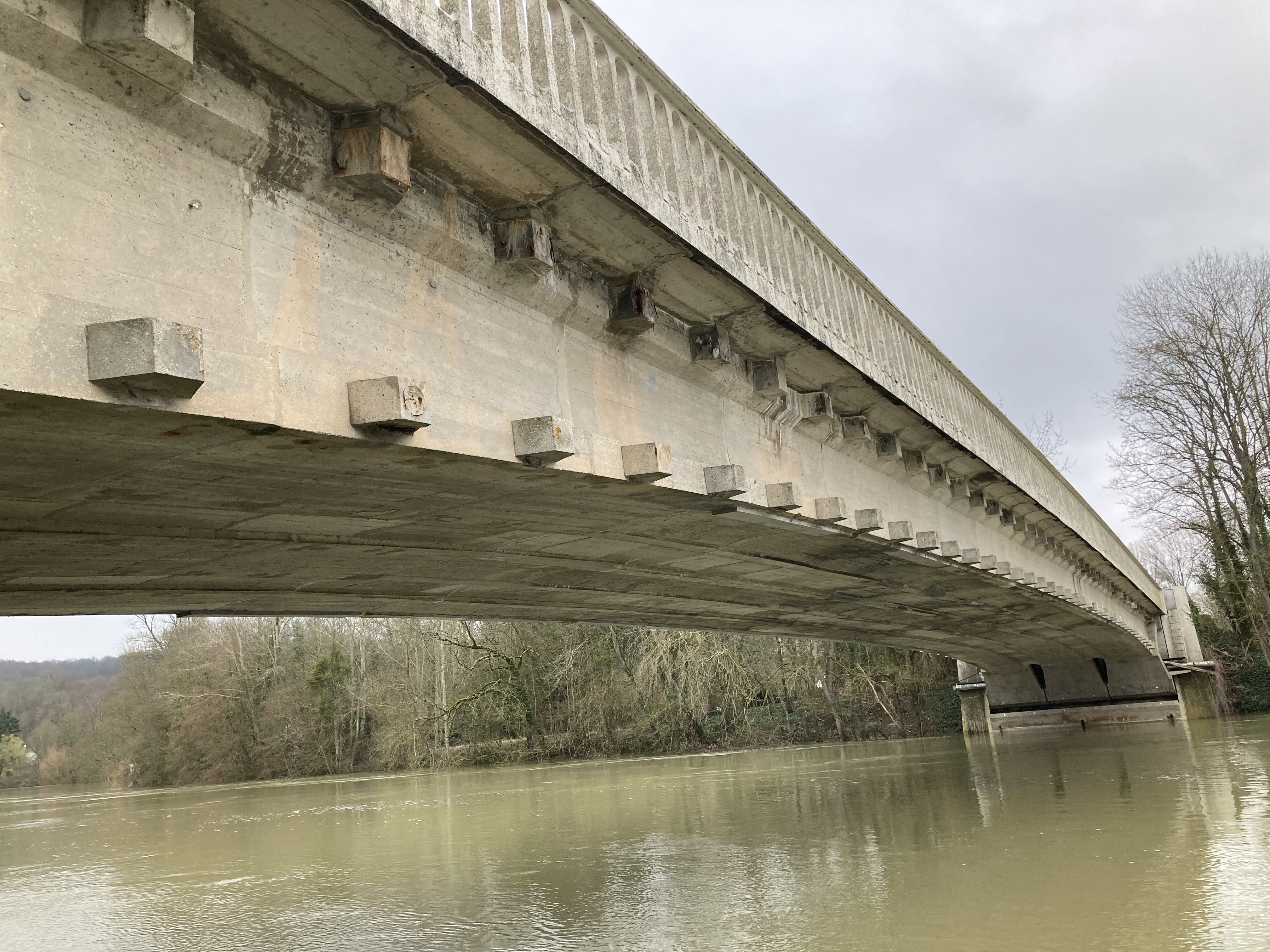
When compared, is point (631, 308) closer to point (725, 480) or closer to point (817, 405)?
point (725, 480)

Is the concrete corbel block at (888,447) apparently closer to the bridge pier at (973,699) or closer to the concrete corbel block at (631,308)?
the concrete corbel block at (631,308)

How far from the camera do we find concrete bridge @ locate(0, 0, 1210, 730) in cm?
381

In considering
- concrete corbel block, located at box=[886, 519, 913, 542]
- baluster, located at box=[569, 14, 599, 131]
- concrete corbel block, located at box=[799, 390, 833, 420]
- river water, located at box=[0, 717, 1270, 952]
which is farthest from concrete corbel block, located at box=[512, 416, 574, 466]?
concrete corbel block, located at box=[886, 519, 913, 542]

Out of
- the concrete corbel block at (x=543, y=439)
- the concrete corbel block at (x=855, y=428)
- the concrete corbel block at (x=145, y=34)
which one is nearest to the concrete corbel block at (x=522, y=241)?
the concrete corbel block at (x=543, y=439)

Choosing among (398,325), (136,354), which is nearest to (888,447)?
(398,325)

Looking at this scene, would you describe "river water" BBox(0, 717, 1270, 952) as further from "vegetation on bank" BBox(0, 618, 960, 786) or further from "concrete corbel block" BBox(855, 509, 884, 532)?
"vegetation on bank" BBox(0, 618, 960, 786)

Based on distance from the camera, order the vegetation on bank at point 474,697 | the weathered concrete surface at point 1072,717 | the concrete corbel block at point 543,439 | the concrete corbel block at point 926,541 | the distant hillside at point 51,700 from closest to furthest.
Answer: the concrete corbel block at point 543,439, the concrete corbel block at point 926,541, the weathered concrete surface at point 1072,717, the vegetation on bank at point 474,697, the distant hillside at point 51,700

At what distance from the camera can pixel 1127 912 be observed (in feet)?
21.2

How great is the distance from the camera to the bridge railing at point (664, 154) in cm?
511

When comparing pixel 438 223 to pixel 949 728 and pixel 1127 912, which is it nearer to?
pixel 1127 912

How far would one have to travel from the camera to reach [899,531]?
12.0 meters

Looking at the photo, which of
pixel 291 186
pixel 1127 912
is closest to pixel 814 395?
pixel 1127 912

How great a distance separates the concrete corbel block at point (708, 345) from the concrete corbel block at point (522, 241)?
7.61 feet

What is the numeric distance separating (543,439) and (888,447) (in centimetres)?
733
